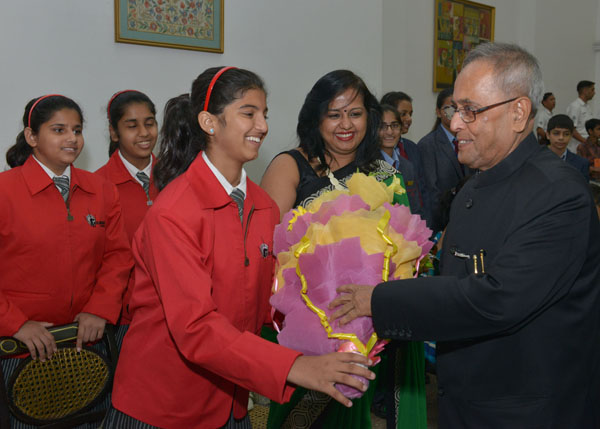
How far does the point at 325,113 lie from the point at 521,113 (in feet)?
3.41

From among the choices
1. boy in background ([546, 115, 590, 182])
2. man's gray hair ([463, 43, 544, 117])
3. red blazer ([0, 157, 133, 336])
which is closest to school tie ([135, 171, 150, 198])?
red blazer ([0, 157, 133, 336])

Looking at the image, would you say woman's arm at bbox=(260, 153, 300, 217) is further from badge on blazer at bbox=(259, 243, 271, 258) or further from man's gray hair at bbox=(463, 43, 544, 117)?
man's gray hair at bbox=(463, 43, 544, 117)

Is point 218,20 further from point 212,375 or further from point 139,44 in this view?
point 212,375

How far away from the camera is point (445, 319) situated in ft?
4.18

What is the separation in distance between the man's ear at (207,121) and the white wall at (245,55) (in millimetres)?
2001

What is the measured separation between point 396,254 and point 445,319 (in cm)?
21

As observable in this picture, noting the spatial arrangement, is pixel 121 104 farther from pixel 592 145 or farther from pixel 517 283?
pixel 592 145

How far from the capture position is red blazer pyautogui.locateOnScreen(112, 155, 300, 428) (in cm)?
126

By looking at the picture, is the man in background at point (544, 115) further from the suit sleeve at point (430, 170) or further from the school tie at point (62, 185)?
the school tie at point (62, 185)

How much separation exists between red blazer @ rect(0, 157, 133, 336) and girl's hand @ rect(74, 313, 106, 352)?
0.10 metres

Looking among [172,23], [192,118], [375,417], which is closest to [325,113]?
[192,118]

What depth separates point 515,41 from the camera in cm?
778

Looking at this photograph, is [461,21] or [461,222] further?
[461,21]

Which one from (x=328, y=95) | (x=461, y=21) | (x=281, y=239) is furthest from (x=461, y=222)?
(x=461, y=21)
